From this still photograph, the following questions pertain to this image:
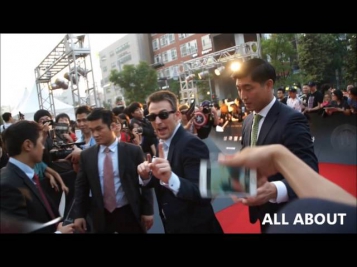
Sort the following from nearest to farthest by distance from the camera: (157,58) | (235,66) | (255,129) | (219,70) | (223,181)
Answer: (223,181)
(255,129)
(235,66)
(219,70)
(157,58)

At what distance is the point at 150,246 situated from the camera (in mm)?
1766

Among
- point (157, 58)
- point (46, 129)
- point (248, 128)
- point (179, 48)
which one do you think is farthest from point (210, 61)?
point (46, 129)

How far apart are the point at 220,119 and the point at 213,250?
781 mm

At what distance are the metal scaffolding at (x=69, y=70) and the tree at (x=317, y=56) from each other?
3.91 feet

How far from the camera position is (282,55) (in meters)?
1.64

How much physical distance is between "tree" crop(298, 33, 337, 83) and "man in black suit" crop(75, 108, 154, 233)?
3.41 ft

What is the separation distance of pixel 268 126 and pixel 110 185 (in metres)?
0.82

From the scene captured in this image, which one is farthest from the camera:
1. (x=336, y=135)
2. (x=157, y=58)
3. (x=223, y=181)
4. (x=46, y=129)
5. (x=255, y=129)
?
(x=336, y=135)

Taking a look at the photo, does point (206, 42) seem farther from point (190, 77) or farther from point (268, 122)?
point (268, 122)

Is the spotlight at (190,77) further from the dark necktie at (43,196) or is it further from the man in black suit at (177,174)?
the dark necktie at (43,196)

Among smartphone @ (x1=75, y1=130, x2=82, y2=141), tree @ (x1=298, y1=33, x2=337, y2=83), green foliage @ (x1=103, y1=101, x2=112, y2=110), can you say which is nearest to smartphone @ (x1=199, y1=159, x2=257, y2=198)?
green foliage @ (x1=103, y1=101, x2=112, y2=110)

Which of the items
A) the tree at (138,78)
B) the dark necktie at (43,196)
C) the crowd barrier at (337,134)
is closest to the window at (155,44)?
the tree at (138,78)
